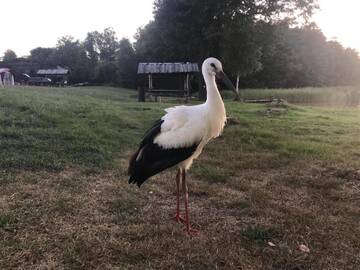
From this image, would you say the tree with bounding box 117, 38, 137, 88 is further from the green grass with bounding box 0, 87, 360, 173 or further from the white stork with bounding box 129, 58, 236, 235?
the white stork with bounding box 129, 58, 236, 235

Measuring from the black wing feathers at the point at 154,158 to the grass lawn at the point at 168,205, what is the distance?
1.57 feet

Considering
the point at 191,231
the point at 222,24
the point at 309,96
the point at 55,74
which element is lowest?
the point at 191,231

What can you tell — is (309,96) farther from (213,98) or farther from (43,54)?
(43,54)

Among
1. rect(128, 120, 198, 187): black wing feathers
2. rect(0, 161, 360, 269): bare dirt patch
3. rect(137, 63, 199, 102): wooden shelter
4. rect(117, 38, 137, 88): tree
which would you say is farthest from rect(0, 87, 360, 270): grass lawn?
rect(117, 38, 137, 88): tree

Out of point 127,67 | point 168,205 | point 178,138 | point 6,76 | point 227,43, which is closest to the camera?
point 178,138

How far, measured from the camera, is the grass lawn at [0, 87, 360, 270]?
11.5 ft

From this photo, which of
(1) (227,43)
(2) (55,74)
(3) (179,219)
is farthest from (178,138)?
(2) (55,74)

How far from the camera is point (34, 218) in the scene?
408cm

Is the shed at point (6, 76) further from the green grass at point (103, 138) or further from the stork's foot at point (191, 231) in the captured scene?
the stork's foot at point (191, 231)

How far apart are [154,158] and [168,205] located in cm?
81

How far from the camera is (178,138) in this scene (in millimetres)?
4195

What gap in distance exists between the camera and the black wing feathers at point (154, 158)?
4227 millimetres

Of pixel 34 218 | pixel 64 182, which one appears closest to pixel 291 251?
pixel 34 218

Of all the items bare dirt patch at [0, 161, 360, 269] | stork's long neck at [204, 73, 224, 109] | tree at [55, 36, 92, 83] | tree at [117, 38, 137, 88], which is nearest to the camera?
bare dirt patch at [0, 161, 360, 269]
